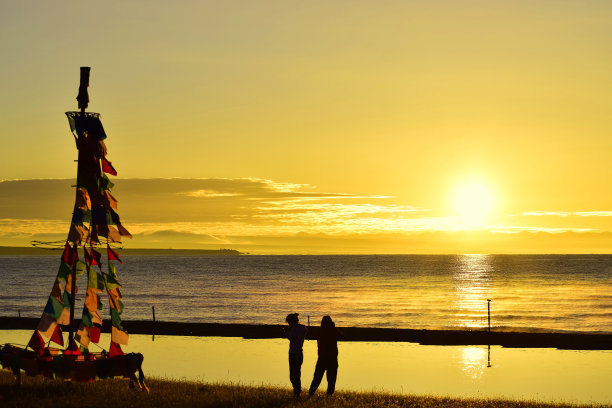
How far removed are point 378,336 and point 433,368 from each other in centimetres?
1328

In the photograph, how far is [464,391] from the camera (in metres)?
32.2

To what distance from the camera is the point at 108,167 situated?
82.2 ft

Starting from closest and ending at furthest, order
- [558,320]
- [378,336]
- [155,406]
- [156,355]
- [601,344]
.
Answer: [155,406], [156,355], [601,344], [378,336], [558,320]

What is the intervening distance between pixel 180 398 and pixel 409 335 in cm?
3131

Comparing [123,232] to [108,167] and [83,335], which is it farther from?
[83,335]

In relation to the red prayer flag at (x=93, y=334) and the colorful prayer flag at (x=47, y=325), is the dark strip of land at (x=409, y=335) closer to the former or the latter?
the red prayer flag at (x=93, y=334)

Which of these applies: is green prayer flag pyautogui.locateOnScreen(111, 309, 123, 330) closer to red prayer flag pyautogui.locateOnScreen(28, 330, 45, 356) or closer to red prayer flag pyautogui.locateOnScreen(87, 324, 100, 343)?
red prayer flag pyautogui.locateOnScreen(87, 324, 100, 343)

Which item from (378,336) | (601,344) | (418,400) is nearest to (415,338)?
(378,336)

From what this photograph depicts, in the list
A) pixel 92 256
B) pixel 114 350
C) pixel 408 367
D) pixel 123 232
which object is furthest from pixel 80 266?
pixel 408 367

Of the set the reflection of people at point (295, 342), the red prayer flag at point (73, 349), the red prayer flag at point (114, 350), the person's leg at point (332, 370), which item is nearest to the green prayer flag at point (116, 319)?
the red prayer flag at point (114, 350)

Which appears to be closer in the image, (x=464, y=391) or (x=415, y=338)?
(x=464, y=391)

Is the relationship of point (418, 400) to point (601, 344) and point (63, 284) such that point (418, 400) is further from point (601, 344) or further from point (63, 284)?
point (601, 344)

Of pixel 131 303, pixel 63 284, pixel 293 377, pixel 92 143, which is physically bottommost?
pixel 131 303

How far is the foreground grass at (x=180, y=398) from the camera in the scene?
21.9m
